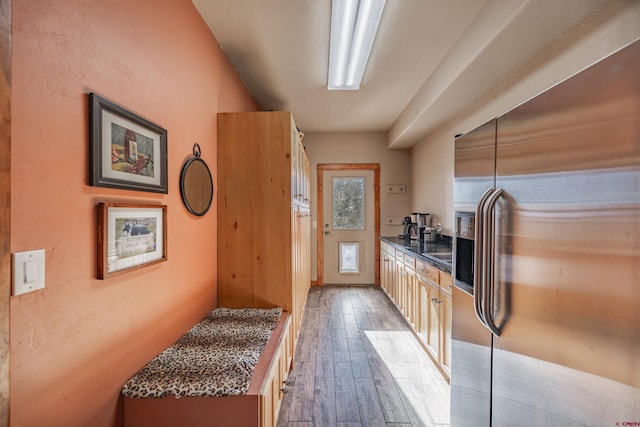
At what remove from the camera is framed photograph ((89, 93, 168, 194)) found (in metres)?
1.01

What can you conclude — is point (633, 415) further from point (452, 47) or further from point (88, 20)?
point (452, 47)

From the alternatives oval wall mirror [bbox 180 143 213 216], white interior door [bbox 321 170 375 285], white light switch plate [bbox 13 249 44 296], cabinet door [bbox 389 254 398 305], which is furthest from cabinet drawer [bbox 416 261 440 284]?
white light switch plate [bbox 13 249 44 296]

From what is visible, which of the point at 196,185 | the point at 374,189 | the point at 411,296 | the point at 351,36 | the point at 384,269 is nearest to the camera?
the point at 196,185

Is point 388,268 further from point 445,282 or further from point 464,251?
point 464,251

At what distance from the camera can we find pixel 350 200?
16.3 ft

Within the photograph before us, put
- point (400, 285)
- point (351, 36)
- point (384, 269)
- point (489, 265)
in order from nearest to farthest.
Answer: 1. point (489, 265)
2. point (351, 36)
3. point (400, 285)
4. point (384, 269)

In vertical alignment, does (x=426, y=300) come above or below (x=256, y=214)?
below

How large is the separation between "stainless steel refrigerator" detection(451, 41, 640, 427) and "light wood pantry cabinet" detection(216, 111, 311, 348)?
4.53ft

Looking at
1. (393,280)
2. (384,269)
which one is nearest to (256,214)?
(393,280)

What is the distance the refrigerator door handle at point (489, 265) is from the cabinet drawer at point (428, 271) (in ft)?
3.82

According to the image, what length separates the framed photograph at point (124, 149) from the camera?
1.01 meters

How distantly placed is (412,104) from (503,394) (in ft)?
10.6

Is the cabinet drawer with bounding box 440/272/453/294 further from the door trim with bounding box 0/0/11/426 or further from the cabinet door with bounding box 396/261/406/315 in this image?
the door trim with bounding box 0/0/11/426

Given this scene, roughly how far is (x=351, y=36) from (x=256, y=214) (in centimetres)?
157
